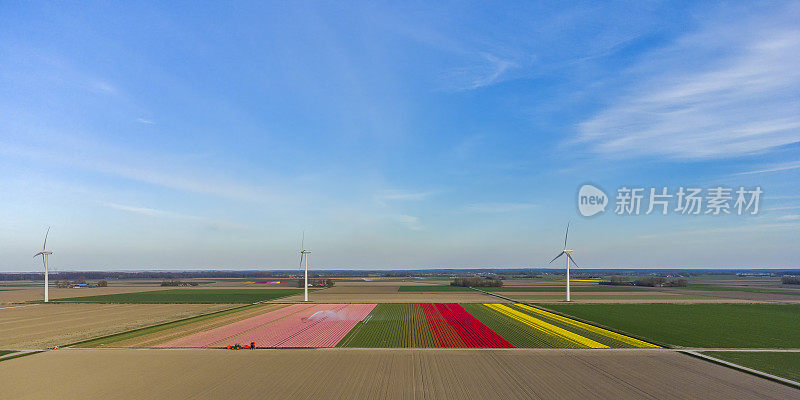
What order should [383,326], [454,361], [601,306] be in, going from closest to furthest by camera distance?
[454,361], [383,326], [601,306]

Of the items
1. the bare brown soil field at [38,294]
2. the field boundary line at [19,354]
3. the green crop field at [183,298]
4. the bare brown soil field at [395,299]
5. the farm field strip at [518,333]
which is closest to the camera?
the field boundary line at [19,354]

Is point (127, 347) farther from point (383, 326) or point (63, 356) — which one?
point (383, 326)

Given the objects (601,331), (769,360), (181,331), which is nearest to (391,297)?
(181,331)

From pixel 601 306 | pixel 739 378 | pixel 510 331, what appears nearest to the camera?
pixel 739 378

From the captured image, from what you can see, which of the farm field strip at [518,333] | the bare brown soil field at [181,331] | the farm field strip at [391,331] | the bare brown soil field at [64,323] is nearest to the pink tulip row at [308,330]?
the farm field strip at [391,331]

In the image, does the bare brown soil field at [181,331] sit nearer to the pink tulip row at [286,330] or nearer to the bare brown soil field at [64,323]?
the pink tulip row at [286,330]

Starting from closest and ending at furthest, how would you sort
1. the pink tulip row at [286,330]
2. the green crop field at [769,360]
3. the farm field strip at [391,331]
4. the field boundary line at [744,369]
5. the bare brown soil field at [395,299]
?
1. the field boundary line at [744,369]
2. the green crop field at [769,360]
3. the farm field strip at [391,331]
4. the pink tulip row at [286,330]
5. the bare brown soil field at [395,299]

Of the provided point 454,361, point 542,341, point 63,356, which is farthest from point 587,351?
point 63,356

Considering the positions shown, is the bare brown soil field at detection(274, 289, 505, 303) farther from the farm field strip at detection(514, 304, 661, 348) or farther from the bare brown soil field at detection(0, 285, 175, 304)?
the bare brown soil field at detection(0, 285, 175, 304)
